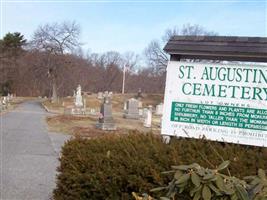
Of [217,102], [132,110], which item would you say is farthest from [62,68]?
[217,102]

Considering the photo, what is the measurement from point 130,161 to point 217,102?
4.18 feet

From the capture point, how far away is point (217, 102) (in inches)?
210

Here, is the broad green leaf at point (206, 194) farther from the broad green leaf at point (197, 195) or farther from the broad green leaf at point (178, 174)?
the broad green leaf at point (178, 174)

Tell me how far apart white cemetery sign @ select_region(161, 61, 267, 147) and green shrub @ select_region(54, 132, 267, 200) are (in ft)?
0.68

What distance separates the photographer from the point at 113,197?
4832 millimetres

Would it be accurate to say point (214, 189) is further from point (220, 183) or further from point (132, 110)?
point (132, 110)

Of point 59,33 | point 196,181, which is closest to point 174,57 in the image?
point 196,181

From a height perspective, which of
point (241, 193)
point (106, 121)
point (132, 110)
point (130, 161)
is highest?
point (241, 193)

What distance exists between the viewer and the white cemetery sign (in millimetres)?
5184

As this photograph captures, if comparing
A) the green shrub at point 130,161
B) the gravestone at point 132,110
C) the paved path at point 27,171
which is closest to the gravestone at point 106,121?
the paved path at point 27,171

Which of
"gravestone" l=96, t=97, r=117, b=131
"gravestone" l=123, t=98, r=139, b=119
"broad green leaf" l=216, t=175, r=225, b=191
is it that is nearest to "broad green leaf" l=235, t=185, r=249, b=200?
"broad green leaf" l=216, t=175, r=225, b=191

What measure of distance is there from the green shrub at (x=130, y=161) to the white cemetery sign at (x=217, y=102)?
0.21 meters

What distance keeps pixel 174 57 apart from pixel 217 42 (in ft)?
1.83

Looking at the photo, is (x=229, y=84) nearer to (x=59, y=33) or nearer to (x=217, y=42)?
(x=217, y=42)
